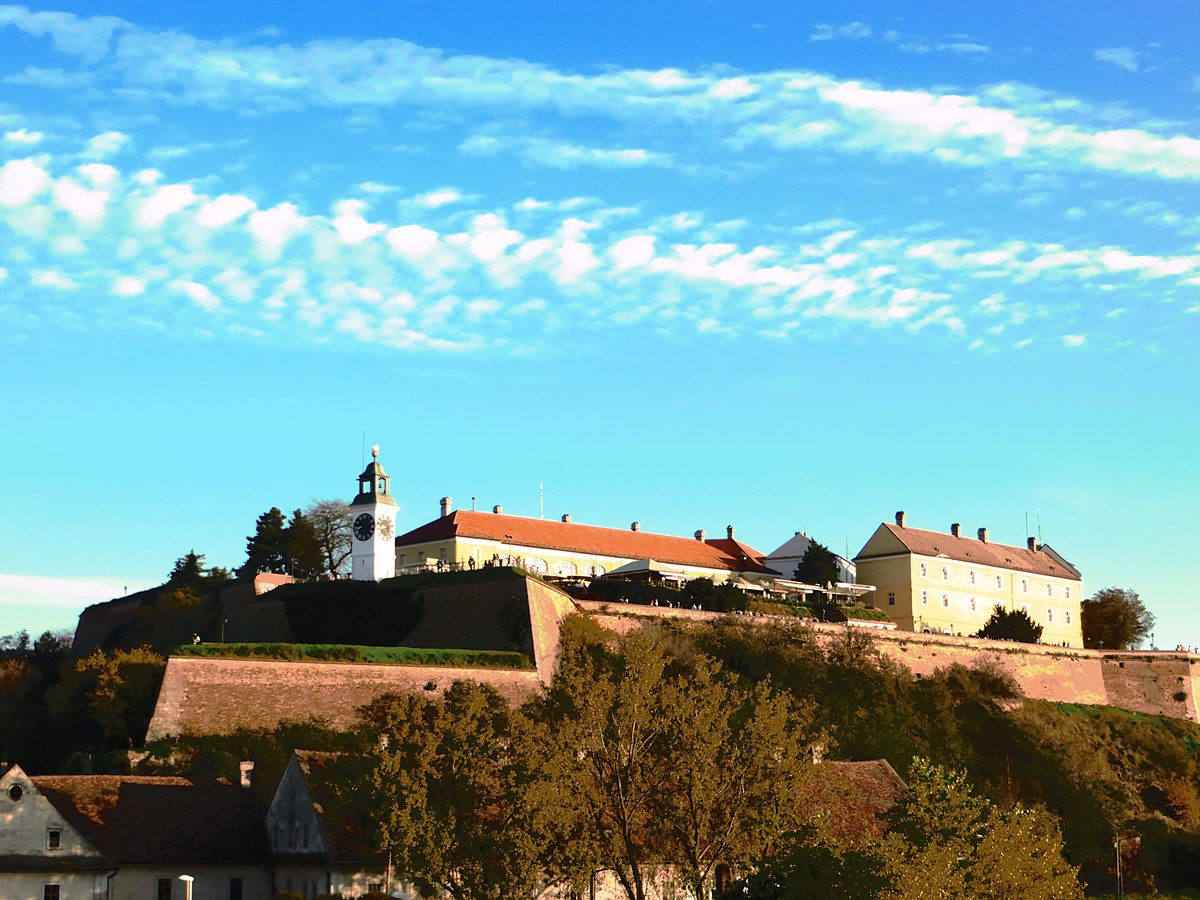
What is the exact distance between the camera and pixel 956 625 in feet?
323

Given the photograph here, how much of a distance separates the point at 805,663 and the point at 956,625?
28512 millimetres

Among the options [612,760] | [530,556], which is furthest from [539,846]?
[530,556]

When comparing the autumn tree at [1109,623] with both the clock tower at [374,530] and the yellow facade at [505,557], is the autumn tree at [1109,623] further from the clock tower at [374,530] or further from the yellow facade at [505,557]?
the clock tower at [374,530]

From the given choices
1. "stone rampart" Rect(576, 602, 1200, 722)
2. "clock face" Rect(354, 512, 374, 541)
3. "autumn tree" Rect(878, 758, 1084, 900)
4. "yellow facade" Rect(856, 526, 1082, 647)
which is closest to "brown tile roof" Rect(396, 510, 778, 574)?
"yellow facade" Rect(856, 526, 1082, 647)

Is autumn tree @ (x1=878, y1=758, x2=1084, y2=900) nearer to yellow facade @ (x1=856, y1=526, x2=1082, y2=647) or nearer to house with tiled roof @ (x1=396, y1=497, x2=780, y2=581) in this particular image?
house with tiled roof @ (x1=396, y1=497, x2=780, y2=581)

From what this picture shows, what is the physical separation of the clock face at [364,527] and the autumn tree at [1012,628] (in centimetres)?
4126

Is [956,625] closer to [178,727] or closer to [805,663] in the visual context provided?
[805,663]

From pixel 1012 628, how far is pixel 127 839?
66.6 meters

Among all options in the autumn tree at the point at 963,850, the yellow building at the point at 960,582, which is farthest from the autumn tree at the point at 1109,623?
the autumn tree at the point at 963,850

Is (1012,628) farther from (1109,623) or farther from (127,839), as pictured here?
(127,839)

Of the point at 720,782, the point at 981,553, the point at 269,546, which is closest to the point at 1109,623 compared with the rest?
the point at 981,553

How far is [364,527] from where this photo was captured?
7338 cm

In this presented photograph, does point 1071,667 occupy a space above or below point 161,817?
above

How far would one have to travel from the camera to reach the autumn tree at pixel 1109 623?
10938cm
